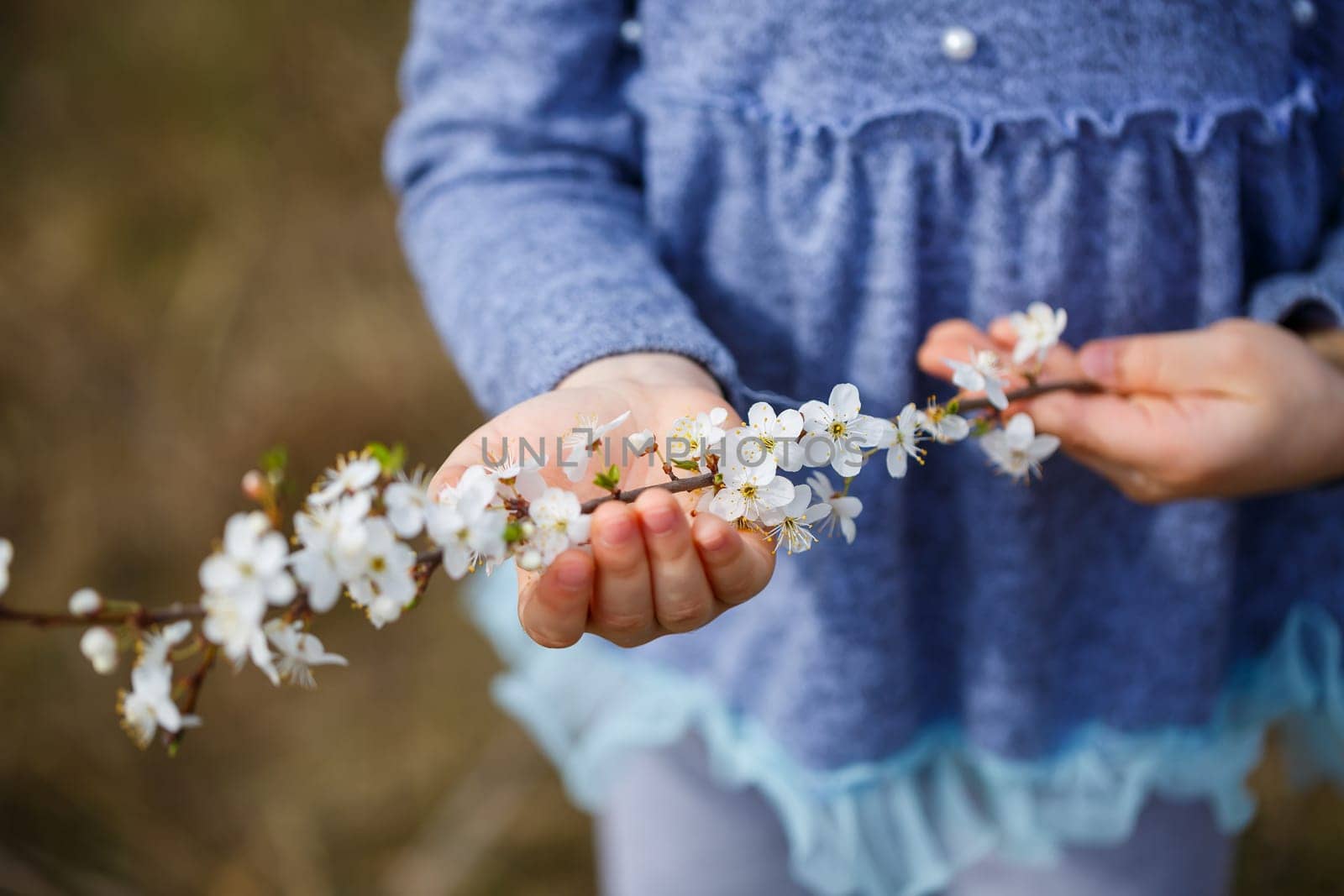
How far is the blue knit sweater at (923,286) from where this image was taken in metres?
0.59

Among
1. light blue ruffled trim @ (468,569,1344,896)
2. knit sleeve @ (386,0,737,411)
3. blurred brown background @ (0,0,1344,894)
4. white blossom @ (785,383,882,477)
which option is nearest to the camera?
white blossom @ (785,383,882,477)

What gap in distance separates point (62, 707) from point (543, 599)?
1.55m

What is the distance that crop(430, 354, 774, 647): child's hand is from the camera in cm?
39

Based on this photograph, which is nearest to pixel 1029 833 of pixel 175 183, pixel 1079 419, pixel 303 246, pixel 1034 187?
pixel 1079 419

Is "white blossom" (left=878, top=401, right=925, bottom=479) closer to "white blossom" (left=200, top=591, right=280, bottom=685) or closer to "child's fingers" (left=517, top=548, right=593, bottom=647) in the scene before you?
"child's fingers" (left=517, top=548, right=593, bottom=647)

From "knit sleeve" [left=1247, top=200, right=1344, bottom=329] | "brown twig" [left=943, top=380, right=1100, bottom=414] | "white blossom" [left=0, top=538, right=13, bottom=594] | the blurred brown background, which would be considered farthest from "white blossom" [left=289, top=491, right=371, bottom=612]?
the blurred brown background

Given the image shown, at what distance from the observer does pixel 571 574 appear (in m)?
0.39

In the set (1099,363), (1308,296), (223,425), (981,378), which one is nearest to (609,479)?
(981,378)

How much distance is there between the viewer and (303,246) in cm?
164

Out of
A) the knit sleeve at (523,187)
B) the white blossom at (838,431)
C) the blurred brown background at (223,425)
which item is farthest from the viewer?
the blurred brown background at (223,425)

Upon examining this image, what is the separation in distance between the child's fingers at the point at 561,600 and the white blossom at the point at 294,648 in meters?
→ 0.08

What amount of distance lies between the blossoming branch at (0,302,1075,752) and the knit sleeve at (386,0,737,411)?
102 mm

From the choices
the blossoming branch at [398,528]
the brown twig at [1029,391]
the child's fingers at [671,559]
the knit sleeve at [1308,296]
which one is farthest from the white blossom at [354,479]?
the knit sleeve at [1308,296]

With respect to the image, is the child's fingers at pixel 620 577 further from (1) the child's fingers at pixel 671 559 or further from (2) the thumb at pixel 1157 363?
(2) the thumb at pixel 1157 363
